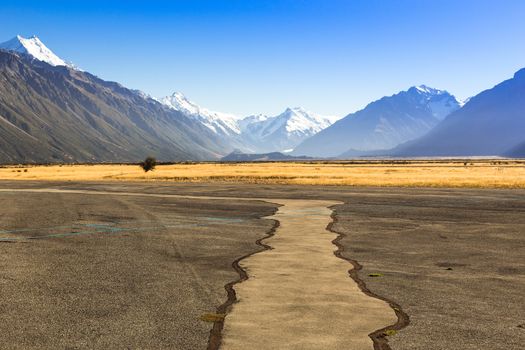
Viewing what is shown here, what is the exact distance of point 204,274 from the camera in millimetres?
12320

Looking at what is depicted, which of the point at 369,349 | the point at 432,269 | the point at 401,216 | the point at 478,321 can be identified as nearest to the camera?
the point at 369,349

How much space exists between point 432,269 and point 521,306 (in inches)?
136

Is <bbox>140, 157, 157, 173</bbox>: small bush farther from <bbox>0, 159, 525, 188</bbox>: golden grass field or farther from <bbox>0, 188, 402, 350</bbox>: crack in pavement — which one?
<bbox>0, 188, 402, 350</bbox>: crack in pavement

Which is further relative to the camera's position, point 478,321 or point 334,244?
point 334,244

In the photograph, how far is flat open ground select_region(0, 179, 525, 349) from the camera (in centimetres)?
817

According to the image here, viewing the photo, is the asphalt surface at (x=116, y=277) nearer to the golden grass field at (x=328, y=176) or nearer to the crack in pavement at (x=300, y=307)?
the crack in pavement at (x=300, y=307)

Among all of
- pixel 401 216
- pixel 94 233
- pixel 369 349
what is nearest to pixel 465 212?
pixel 401 216

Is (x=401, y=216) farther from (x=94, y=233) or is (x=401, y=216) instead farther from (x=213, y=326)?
(x=213, y=326)

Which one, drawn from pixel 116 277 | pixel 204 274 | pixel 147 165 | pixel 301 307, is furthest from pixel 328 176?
pixel 301 307

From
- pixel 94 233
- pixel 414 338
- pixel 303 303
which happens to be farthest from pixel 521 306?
pixel 94 233

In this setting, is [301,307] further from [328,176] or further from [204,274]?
[328,176]

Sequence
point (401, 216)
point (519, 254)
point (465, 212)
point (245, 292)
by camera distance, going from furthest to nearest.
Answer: point (465, 212) < point (401, 216) < point (519, 254) < point (245, 292)

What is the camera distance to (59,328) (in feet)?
27.0

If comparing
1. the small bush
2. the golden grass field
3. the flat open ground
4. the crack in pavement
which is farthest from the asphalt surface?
the small bush
